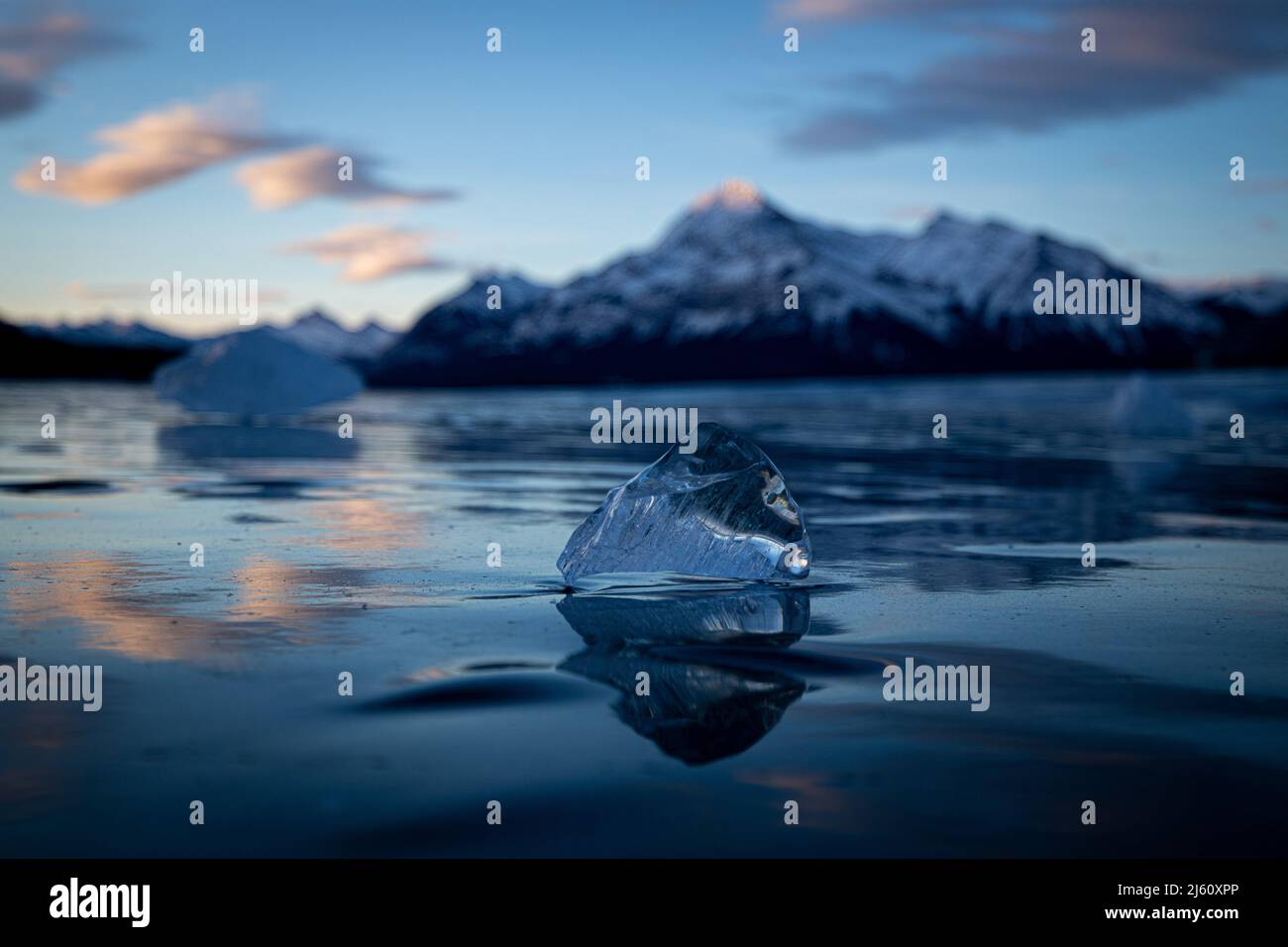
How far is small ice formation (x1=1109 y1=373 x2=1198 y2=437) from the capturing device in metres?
35.2

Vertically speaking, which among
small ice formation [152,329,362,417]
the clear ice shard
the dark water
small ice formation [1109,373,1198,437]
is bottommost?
the dark water

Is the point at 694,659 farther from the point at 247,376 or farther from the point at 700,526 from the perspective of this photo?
the point at 247,376

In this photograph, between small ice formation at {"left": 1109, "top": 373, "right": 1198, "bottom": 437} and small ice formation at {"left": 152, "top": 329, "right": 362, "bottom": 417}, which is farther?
small ice formation at {"left": 152, "top": 329, "right": 362, "bottom": 417}

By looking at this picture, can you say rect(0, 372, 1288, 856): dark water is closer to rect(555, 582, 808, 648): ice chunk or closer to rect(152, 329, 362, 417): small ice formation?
rect(555, 582, 808, 648): ice chunk

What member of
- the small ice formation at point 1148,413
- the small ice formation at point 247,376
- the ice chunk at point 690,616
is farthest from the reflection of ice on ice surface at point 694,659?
the small ice formation at point 247,376

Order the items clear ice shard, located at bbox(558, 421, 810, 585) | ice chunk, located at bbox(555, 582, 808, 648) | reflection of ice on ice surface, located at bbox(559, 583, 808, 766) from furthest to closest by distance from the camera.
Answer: clear ice shard, located at bbox(558, 421, 810, 585), ice chunk, located at bbox(555, 582, 808, 648), reflection of ice on ice surface, located at bbox(559, 583, 808, 766)

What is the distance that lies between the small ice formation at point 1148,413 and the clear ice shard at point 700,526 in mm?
27529

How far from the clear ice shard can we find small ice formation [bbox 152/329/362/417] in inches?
1257

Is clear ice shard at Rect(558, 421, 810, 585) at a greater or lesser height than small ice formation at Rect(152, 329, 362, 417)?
lesser

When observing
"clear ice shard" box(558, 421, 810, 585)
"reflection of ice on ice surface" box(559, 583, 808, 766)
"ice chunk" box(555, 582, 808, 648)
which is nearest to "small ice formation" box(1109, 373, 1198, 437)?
"clear ice shard" box(558, 421, 810, 585)

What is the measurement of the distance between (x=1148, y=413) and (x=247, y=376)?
2672 cm

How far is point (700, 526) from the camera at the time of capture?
32.7 feet
